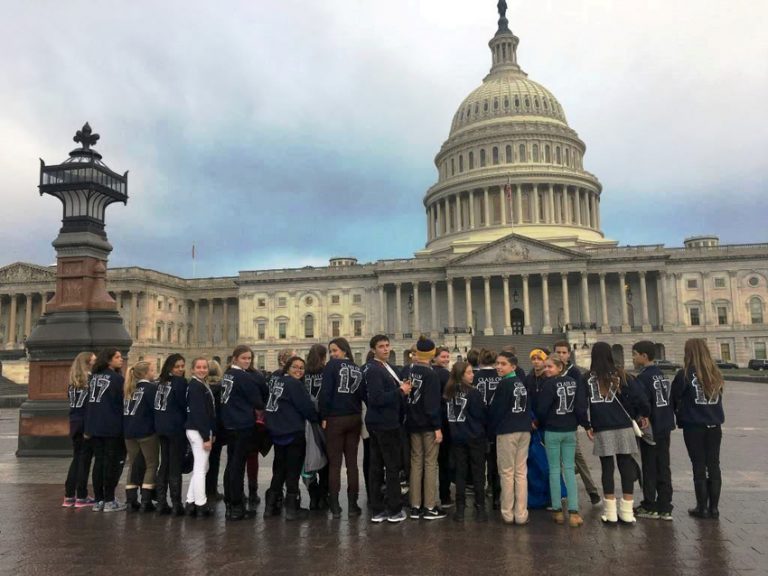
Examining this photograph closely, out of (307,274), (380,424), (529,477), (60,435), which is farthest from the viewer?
(307,274)

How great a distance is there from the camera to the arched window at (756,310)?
72.4 metres

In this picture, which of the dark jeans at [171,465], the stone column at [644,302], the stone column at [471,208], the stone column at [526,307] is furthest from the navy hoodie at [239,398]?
the stone column at [471,208]

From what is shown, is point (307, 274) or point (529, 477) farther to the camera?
point (307, 274)

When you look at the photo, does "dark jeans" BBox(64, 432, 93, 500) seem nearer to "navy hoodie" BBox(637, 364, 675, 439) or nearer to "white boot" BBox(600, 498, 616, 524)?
"white boot" BBox(600, 498, 616, 524)

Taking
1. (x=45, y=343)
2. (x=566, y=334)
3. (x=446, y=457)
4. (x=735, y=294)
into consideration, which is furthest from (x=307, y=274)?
(x=446, y=457)

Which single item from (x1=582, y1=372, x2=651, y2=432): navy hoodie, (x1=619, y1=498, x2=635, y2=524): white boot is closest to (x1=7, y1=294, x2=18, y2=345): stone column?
(x1=582, y1=372, x2=651, y2=432): navy hoodie

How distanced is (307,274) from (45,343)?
223 ft

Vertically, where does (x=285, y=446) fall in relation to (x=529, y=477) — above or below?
above

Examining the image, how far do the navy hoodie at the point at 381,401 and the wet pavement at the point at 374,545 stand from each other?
59.3 inches

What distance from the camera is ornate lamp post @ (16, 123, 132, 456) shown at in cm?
1593

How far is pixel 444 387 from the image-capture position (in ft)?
32.8

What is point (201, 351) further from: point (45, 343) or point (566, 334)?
point (45, 343)

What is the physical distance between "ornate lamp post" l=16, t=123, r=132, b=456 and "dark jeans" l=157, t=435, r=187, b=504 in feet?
22.6

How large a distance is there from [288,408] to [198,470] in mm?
1749
